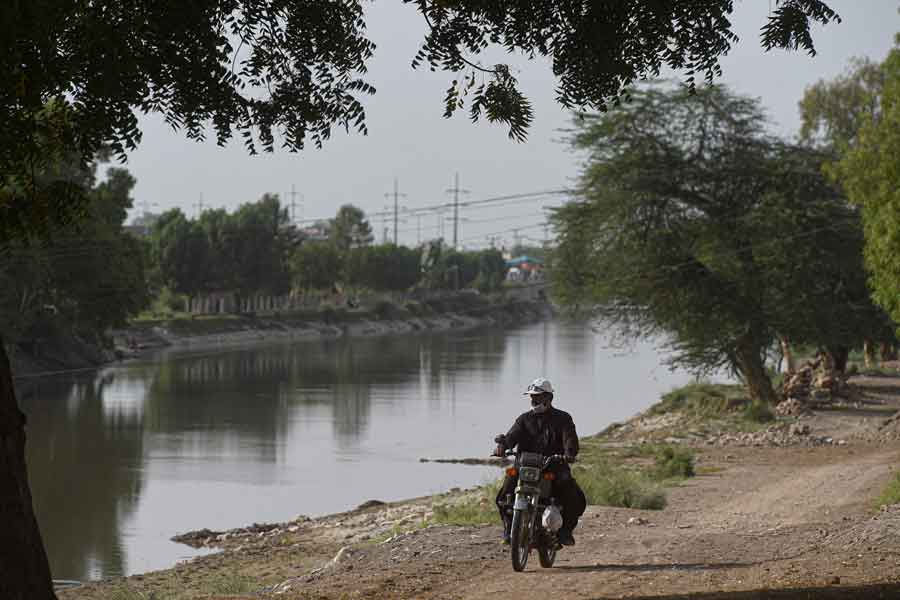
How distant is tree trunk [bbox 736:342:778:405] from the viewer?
36.7 metres

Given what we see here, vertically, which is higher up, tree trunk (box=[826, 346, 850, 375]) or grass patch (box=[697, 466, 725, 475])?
tree trunk (box=[826, 346, 850, 375])

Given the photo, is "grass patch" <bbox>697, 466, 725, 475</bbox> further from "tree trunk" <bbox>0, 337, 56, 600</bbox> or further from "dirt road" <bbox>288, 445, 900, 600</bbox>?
"tree trunk" <bbox>0, 337, 56, 600</bbox>

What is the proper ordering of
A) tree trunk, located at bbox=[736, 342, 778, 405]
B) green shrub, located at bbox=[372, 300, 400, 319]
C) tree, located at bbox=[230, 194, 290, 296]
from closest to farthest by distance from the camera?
tree trunk, located at bbox=[736, 342, 778, 405], tree, located at bbox=[230, 194, 290, 296], green shrub, located at bbox=[372, 300, 400, 319]

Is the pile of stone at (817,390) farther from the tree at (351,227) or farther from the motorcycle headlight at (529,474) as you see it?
the tree at (351,227)

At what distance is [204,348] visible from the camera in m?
84.9

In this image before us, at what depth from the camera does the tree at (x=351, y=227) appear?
167125 mm

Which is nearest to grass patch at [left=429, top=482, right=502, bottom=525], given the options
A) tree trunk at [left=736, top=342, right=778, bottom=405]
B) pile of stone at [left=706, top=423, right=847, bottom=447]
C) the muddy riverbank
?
the muddy riverbank

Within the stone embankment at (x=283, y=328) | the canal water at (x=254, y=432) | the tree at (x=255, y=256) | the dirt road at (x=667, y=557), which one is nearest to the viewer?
the dirt road at (x=667, y=557)

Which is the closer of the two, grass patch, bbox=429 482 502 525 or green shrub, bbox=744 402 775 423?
grass patch, bbox=429 482 502 525

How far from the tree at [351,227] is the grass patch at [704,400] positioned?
409 ft

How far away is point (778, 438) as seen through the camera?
29.3m

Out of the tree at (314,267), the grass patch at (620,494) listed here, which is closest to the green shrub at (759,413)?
the grass patch at (620,494)

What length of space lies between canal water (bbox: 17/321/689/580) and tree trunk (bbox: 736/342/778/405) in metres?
3.75

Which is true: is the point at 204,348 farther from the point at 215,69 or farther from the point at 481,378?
the point at 215,69
